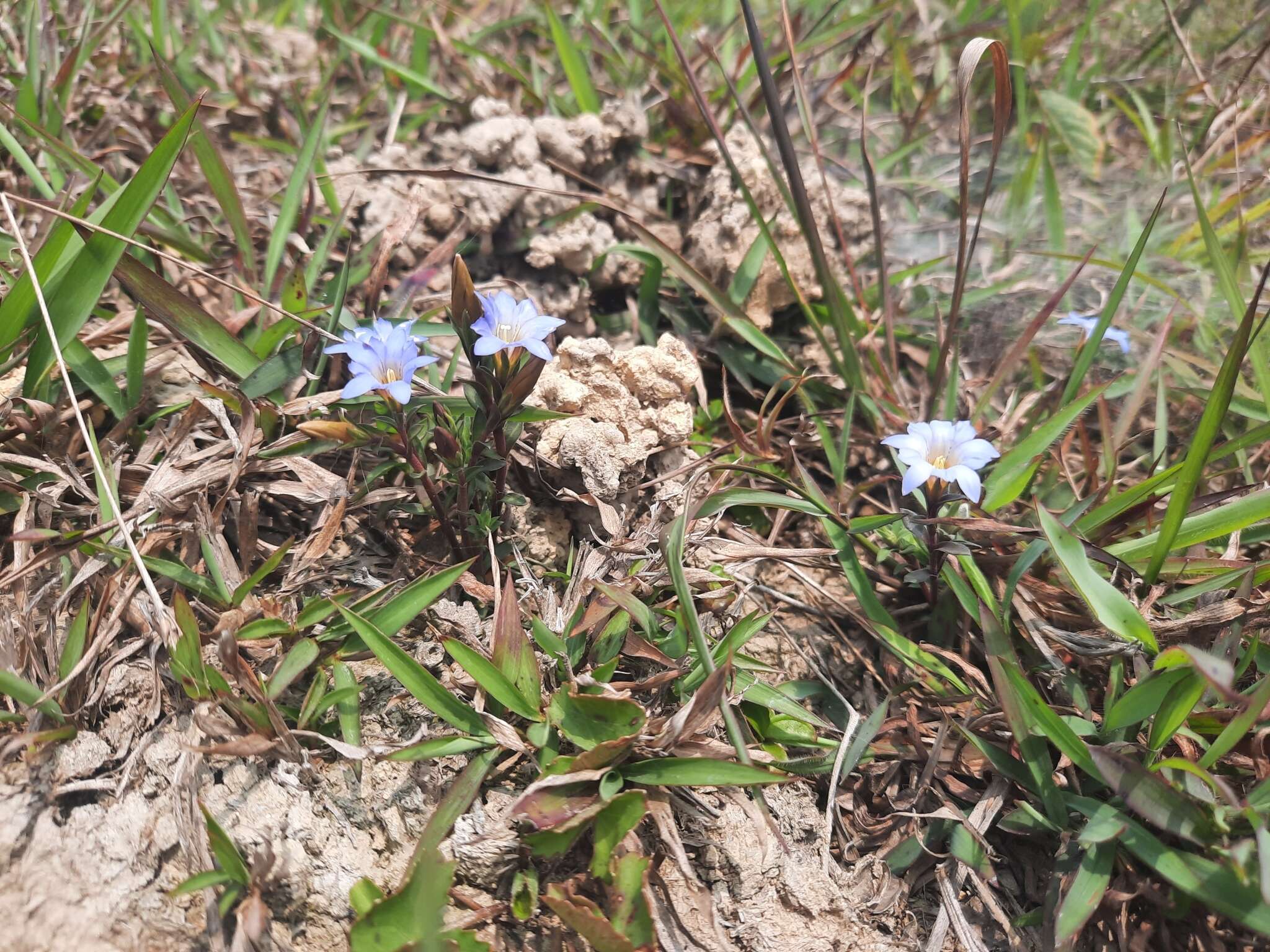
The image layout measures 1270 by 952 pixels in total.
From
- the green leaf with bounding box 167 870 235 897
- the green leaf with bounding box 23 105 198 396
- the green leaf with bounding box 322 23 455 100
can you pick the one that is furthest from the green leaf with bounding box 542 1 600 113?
the green leaf with bounding box 167 870 235 897

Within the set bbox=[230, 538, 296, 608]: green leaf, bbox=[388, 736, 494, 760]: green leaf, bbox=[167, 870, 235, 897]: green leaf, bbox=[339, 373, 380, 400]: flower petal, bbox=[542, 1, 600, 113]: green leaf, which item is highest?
bbox=[542, 1, 600, 113]: green leaf

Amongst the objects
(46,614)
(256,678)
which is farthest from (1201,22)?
(46,614)

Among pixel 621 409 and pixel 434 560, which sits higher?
pixel 621 409

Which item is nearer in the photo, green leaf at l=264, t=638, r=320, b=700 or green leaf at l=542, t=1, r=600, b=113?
green leaf at l=264, t=638, r=320, b=700

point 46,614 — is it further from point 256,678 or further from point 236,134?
point 236,134

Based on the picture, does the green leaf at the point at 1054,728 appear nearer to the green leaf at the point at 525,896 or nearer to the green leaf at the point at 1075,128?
the green leaf at the point at 525,896

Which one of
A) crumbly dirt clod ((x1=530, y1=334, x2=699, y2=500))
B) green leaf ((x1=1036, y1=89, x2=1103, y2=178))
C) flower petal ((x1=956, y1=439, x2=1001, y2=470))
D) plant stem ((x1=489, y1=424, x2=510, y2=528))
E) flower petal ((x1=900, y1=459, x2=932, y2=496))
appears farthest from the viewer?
green leaf ((x1=1036, y1=89, x2=1103, y2=178))

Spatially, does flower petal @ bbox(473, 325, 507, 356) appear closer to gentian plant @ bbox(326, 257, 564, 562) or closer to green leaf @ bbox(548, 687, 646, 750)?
gentian plant @ bbox(326, 257, 564, 562)

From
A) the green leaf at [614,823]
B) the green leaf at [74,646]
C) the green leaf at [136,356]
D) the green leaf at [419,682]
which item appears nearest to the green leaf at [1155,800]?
the green leaf at [614,823]
